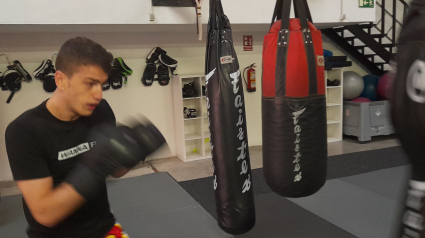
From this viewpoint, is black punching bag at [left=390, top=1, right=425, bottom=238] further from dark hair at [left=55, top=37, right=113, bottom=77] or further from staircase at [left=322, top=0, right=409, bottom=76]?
staircase at [left=322, top=0, right=409, bottom=76]

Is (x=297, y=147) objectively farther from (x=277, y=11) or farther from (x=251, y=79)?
(x=251, y=79)

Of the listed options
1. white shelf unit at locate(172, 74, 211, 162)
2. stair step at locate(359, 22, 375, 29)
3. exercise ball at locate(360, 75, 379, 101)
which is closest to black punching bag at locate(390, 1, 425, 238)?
white shelf unit at locate(172, 74, 211, 162)

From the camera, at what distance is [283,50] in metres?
1.60

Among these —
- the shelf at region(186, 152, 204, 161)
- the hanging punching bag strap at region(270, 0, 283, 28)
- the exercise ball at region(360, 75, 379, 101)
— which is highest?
the hanging punching bag strap at region(270, 0, 283, 28)

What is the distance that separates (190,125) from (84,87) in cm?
377

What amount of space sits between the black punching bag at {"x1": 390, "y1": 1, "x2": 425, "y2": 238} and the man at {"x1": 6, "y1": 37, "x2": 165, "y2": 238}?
95 centimetres

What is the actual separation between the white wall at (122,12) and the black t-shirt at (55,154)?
2.20 m

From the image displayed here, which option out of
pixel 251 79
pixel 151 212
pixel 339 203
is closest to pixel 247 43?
pixel 251 79

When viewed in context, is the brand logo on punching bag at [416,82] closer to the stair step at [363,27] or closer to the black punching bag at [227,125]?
the black punching bag at [227,125]

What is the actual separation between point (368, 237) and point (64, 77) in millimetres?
2274

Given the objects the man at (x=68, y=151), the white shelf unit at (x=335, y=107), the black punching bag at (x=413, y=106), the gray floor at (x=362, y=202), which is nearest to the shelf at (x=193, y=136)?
the gray floor at (x=362, y=202)

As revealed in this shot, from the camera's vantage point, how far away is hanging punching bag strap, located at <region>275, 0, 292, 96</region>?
5.21ft

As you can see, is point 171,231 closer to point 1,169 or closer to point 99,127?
point 99,127

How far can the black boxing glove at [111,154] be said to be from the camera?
1.15 m
